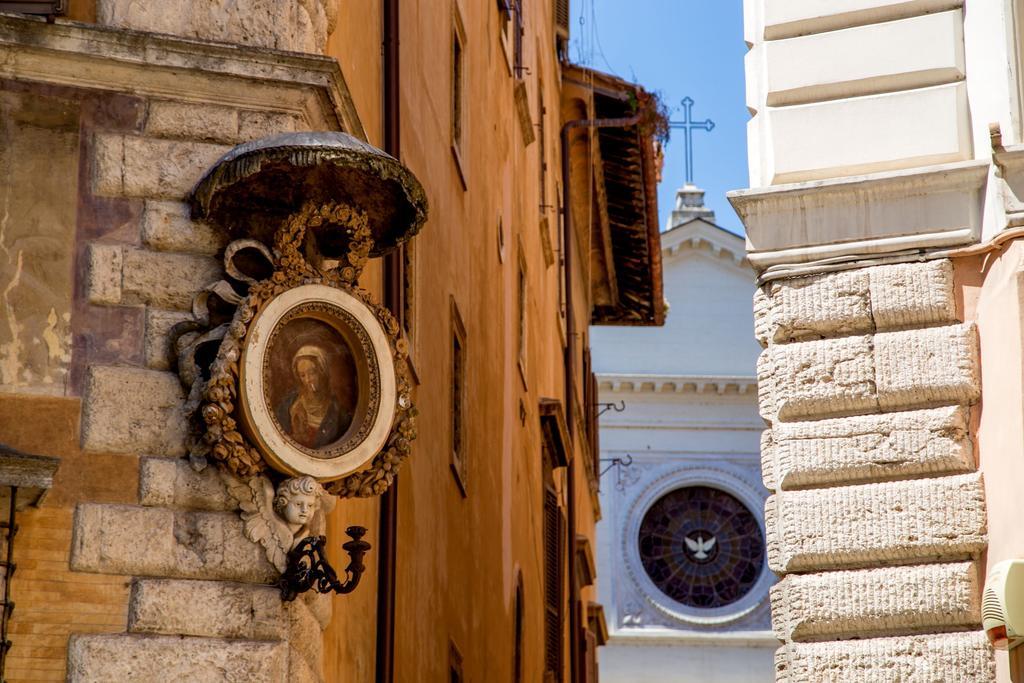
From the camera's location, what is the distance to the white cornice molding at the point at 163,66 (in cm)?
826

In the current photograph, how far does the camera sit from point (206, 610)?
25.9 ft

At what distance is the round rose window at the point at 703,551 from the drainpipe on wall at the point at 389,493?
27.3 meters

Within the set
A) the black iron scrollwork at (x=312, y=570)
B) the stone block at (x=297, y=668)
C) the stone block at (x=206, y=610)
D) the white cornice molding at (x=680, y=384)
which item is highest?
the white cornice molding at (x=680, y=384)

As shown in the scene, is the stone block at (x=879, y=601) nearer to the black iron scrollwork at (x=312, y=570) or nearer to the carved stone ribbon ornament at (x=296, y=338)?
the carved stone ribbon ornament at (x=296, y=338)

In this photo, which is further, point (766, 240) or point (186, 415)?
point (766, 240)

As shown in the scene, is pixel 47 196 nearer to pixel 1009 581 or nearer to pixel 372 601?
pixel 372 601

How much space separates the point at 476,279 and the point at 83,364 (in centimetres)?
736

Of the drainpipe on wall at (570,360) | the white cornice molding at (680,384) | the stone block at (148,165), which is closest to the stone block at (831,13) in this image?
the stone block at (148,165)

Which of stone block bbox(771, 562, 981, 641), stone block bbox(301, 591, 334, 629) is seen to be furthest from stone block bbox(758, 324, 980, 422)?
stone block bbox(301, 591, 334, 629)

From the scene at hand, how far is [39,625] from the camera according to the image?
7.70 meters

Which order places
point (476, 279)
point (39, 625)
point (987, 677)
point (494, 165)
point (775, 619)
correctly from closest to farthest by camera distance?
point (39, 625) → point (987, 677) → point (775, 619) → point (476, 279) → point (494, 165)

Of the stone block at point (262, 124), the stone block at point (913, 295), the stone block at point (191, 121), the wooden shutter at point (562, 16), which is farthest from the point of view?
the wooden shutter at point (562, 16)

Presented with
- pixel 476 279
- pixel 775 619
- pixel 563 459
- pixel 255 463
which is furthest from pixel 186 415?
pixel 563 459

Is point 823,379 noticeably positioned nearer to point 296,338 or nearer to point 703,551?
point 296,338
